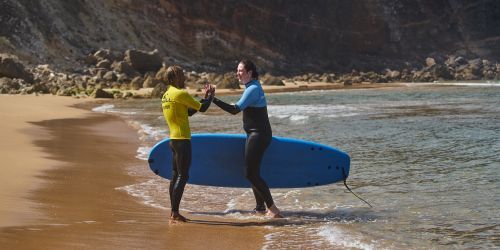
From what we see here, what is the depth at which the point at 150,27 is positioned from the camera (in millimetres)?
51312

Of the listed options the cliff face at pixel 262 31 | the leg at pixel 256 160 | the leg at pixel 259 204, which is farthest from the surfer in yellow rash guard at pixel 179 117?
the cliff face at pixel 262 31

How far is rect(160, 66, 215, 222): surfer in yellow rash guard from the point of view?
6.52m

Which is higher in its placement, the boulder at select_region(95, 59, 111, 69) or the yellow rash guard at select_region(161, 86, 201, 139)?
the boulder at select_region(95, 59, 111, 69)

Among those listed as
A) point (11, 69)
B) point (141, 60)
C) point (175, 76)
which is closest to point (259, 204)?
point (175, 76)

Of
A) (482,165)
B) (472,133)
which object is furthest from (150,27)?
(482,165)

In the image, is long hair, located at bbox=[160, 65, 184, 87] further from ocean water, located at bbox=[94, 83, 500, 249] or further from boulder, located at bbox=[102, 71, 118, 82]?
boulder, located at bbox=[102, 71, 118, 82]

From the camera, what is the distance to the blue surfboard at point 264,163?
7504 mm

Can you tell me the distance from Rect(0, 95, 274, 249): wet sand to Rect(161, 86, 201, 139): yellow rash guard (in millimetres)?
849

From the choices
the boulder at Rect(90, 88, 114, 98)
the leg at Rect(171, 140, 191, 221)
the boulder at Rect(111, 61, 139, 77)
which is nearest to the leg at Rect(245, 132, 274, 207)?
the leg at Rect(171, 140, 191, 221)

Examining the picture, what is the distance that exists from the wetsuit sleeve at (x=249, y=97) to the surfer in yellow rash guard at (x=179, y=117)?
12.1 inches

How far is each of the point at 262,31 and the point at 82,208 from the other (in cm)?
5159

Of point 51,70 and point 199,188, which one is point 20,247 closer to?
point 199,188

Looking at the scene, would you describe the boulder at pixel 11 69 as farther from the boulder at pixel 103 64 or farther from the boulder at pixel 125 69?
the boulder at pixel 103 64

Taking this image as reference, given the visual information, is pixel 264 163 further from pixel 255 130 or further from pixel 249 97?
pixel 249 97
